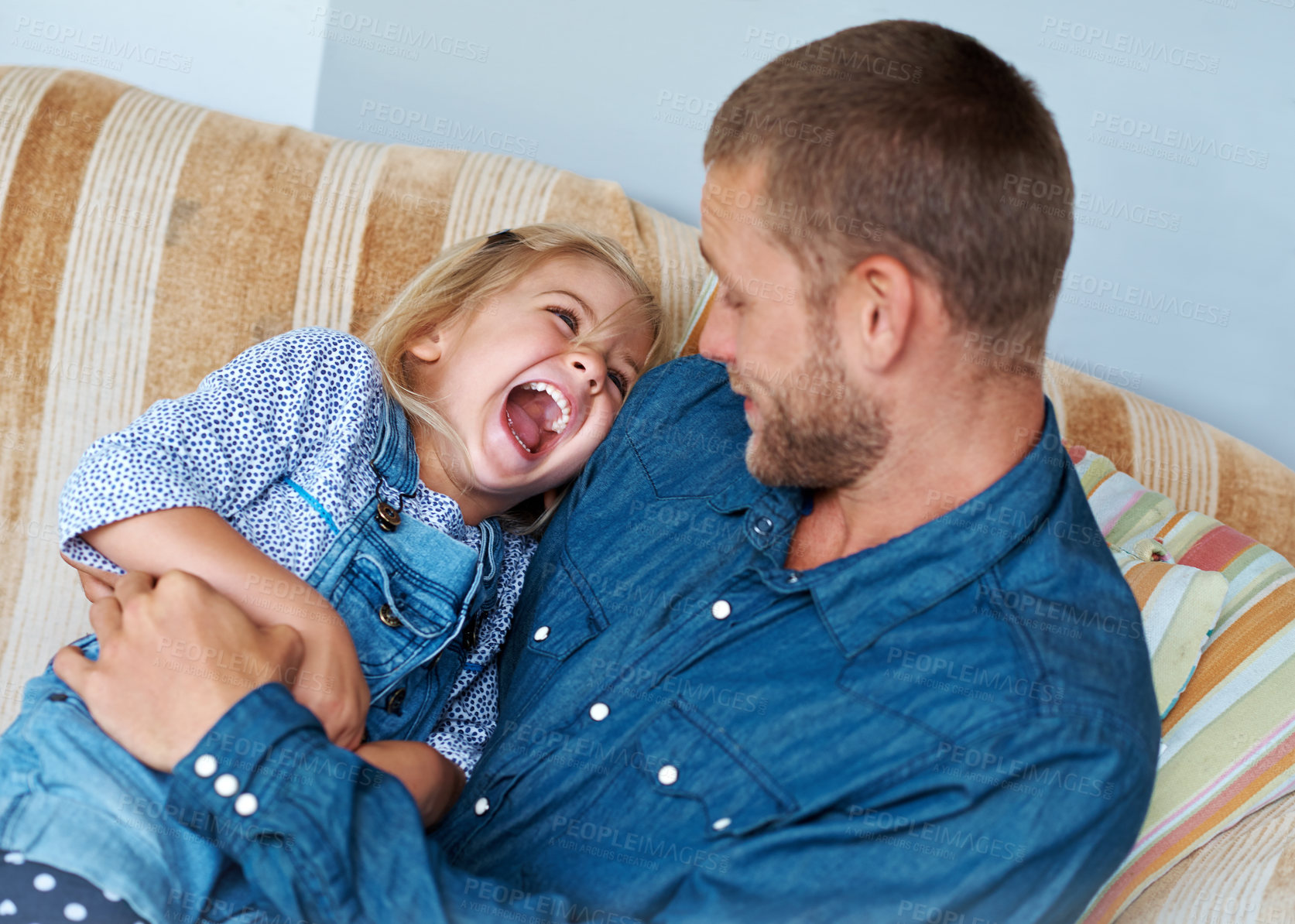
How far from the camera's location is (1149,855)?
1.29 metres

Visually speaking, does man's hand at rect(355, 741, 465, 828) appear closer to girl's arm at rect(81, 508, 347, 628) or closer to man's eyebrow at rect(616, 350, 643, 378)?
girl's arm at rect(81, 508, 347, 628)

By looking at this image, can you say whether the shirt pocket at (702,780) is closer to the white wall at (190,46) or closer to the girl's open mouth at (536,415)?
the girl's open mouth at (536,415)

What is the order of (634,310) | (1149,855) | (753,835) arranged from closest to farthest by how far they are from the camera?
(753,835)
(1149,855)
(634,310)

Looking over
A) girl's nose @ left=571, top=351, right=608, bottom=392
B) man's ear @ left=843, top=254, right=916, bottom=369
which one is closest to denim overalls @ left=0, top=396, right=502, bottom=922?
girl's nose @ left=571, top=351, right=608, bottom=392

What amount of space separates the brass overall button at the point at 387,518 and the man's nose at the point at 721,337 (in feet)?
1.51

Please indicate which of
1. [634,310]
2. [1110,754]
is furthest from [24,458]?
[1110,754]

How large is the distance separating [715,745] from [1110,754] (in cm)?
39

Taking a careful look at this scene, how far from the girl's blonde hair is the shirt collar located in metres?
0.60

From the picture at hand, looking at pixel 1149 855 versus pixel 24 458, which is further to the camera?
pixel 24 458

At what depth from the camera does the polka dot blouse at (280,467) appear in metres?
1.13

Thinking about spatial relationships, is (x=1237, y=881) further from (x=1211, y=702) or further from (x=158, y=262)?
(x=158, y=262)

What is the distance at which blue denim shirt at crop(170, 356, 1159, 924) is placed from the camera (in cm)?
97

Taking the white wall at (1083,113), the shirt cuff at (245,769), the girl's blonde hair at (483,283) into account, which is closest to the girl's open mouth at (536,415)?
the girl's blonde hair at (483,283)

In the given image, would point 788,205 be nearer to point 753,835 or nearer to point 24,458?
point 753,835
